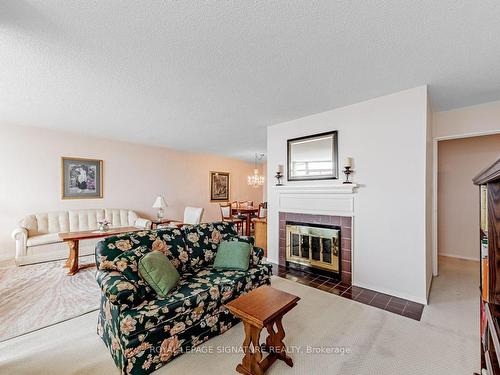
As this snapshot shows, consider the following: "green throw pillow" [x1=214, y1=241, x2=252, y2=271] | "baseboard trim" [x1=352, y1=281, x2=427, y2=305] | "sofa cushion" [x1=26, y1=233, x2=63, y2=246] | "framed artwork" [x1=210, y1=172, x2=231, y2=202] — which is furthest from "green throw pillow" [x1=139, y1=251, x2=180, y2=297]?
"framed artwork" [x1=210, y1=172, x2=231, y2=202]

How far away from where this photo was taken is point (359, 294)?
2902 millimetres

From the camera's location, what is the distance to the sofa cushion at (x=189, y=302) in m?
1.59

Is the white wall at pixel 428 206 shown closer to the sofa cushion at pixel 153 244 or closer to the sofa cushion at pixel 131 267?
the sofa cushion at pixel 153 244

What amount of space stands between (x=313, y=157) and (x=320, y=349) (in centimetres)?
258

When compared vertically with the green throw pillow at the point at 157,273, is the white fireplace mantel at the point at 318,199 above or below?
above

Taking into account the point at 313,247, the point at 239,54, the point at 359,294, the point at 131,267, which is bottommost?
the point at 359,294

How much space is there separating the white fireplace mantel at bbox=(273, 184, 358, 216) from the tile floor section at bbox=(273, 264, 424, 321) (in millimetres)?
969

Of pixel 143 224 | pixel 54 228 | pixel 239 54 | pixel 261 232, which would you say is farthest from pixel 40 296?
pixel 239 54

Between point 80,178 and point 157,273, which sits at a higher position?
point 80,178

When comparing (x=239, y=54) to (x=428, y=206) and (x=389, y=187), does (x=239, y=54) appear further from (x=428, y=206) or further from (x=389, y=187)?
(x=428, y=206)

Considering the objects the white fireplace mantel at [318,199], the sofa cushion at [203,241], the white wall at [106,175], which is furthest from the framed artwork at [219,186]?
the sofa cushion at [203,241]

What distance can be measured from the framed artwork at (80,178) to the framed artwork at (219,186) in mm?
3198

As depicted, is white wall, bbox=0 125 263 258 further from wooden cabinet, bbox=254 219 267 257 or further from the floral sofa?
the floral sofa

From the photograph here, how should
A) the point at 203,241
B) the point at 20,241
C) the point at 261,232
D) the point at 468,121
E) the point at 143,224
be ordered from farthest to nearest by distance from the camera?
1. the point at 143,224
2. the point at 261,232
3. the point at 20,241
4. the point at 468,121
5. the point at 203,241
